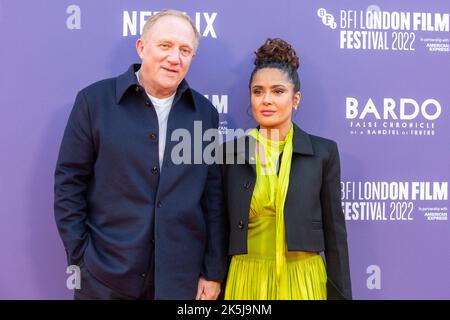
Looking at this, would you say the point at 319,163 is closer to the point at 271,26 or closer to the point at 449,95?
the point at 271,26

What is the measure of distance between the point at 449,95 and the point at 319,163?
861 millimetres

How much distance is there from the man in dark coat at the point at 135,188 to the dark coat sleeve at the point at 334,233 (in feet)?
1.55

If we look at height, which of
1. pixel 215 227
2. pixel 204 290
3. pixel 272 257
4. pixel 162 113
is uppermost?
pixel 162 113

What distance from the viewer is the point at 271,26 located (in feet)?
7.36

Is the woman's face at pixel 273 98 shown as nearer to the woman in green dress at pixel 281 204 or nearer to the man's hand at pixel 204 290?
the woman in green dress at pixel 281 204

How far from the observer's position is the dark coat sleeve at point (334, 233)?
190cm

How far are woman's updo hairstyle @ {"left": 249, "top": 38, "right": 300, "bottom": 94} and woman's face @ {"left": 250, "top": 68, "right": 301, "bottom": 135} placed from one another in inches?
0.9

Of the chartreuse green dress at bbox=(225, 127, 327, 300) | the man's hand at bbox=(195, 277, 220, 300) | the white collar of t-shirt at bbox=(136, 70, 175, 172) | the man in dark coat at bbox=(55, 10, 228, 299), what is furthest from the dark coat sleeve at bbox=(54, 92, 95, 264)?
the chartreuse green dress at bbox=(225, 127, 327, 300)

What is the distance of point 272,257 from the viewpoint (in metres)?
1.85

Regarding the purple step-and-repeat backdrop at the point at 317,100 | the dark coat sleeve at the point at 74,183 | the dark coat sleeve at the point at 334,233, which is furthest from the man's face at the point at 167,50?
the dark coat sleeve at the point at 334,233

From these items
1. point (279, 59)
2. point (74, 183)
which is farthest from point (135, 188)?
point (279, 59)

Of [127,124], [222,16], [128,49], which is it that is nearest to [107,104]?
[127,124]

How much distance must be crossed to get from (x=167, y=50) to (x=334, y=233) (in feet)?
3.01

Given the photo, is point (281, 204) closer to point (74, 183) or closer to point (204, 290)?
point (204, 290)
